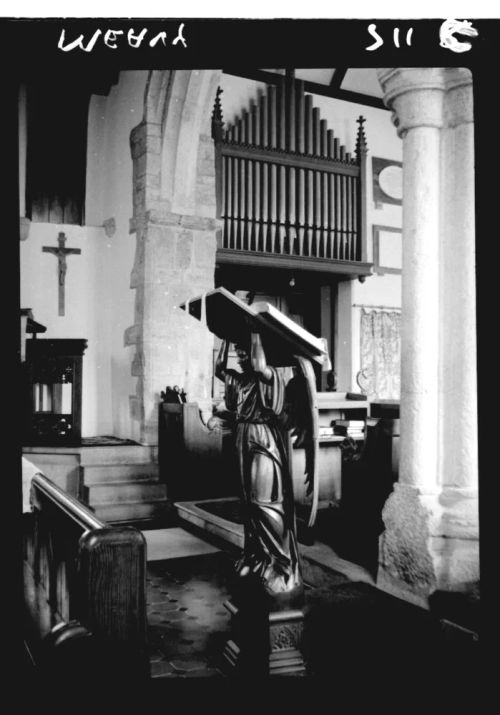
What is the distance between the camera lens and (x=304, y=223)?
9.11 metres

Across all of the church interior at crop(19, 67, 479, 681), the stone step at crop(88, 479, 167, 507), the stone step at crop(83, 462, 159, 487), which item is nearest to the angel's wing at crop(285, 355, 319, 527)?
the church interior at crop(19, 67, 479, 681)

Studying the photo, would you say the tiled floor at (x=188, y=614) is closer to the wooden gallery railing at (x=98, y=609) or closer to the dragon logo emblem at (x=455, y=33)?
the wooden gallery railing at (x=98, y=609)

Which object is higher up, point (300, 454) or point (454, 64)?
point (454, 64)

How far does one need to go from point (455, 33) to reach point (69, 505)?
1.66 meters

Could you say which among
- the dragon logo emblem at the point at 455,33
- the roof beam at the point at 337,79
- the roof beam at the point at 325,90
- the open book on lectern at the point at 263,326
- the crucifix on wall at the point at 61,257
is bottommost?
the open book on lectern at the point at 263,326

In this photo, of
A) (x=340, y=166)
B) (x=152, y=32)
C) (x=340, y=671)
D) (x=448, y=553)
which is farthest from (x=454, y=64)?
(x=340, y=166)

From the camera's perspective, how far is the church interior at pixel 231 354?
274 cm

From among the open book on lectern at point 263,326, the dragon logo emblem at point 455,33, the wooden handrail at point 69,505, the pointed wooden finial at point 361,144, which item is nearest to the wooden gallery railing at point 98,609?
the wooden handrail at point 69,505

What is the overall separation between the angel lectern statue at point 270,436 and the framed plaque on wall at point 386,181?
25.4ft

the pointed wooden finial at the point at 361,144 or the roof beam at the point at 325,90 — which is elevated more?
the roof beam at the point at 325,90

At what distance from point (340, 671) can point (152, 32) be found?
242 cm

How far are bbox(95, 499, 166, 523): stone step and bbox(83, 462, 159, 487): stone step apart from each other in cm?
33

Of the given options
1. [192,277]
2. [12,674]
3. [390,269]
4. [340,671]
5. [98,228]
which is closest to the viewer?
[12,674]

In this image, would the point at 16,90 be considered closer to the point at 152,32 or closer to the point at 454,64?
the point at 152,32
